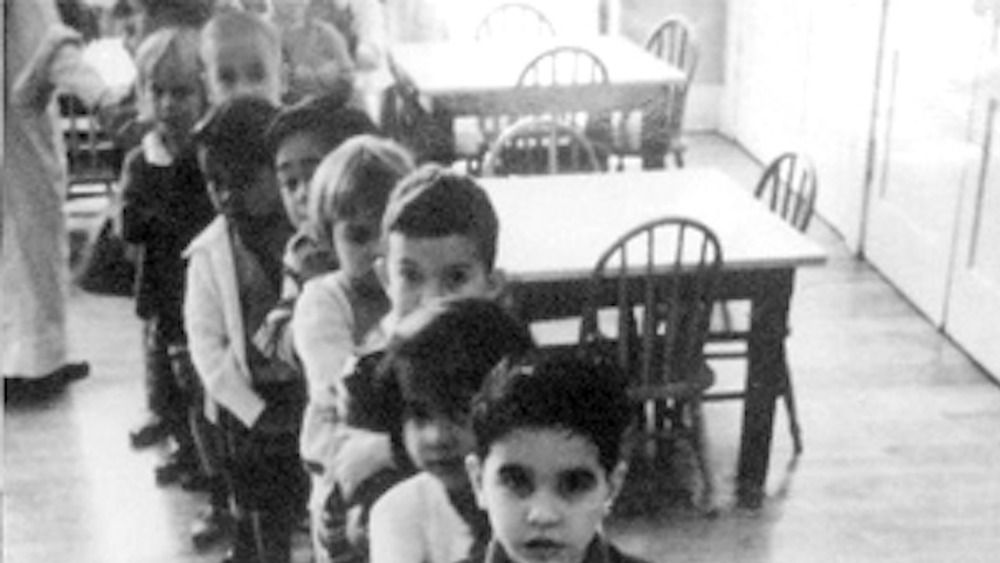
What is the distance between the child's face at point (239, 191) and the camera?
2.50 m

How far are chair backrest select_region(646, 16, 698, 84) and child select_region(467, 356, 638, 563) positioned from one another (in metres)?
4.04

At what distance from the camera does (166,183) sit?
301cm

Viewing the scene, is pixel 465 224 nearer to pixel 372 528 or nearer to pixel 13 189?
pixel 372 528

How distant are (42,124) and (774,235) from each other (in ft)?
6.89

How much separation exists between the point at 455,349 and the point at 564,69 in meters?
4.32

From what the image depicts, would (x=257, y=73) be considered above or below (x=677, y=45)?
above

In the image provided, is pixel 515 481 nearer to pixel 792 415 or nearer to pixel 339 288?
pixel 339 288

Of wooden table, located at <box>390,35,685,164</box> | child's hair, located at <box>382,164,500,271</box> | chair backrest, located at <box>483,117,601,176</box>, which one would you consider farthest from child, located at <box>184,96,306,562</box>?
wooden table, located at <box>390,35,685,164</box>

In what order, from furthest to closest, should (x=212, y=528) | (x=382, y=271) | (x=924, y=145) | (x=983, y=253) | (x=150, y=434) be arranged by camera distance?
1. (x=924, y=145)
2. (x=983, y=253)
3. (x=150, y=434)
4. (x=212, y=528)
5. (x=382, y=271)

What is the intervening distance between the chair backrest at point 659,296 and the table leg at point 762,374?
17 cm

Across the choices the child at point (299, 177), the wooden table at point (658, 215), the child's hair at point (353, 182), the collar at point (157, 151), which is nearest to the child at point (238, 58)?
the collar at point (157, 151)

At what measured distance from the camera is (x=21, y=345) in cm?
412

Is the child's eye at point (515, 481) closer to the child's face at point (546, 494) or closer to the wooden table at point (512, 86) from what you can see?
the child's face at point (546, 494)

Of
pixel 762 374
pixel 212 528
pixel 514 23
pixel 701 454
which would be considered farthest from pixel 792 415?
pixel 514 23
